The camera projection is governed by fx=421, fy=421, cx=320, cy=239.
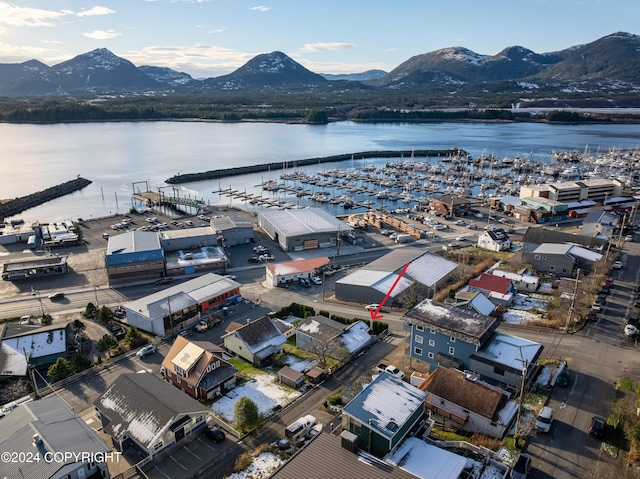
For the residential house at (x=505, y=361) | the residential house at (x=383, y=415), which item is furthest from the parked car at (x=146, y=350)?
the residential house at (x=505, y=361)

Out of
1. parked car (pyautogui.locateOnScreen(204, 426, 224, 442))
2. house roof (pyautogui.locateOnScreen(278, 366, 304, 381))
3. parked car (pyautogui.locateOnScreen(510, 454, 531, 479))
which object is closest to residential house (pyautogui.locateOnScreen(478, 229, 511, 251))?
house roof (pyautogui.locateOnScreen(278, 366, 304, 381))

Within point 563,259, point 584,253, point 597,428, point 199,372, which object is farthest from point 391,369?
point 584,253

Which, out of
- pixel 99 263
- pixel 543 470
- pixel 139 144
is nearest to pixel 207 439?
pixel 543 470

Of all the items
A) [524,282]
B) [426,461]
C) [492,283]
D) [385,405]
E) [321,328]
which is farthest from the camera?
[524,282]

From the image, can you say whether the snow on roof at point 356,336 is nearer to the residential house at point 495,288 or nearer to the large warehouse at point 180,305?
the residential house at point 495,288

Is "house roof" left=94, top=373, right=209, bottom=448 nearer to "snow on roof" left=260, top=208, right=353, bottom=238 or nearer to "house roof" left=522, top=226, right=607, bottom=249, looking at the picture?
"snow on roof" left=260, top=208, right=353, bottom=238

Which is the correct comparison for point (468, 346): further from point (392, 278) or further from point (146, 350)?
point (146, 350)
